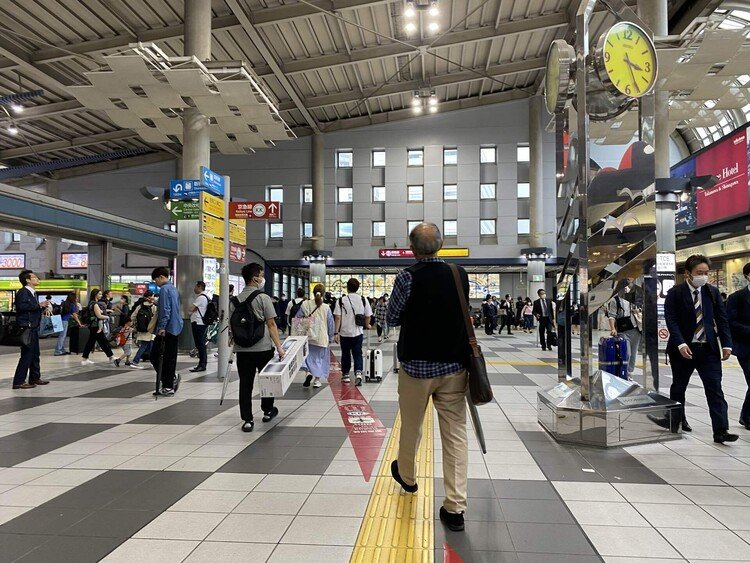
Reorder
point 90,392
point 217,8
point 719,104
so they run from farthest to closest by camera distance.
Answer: point 217,8
point 719,104
point 90,392

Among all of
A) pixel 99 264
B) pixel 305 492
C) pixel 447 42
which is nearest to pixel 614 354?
pixel 305 492

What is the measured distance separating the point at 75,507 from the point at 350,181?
24813 mm

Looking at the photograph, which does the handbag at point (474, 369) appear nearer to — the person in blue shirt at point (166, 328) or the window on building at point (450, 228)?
the person in blue shirt at point (166, 328)

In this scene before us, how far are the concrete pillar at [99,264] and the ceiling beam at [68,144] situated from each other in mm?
6479

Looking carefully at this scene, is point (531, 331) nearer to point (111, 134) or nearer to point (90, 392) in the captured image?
point (90, 392)

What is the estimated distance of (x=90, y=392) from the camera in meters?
7.00

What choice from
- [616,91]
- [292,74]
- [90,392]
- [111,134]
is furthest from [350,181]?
[616,91]

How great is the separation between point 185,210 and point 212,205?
103 inches

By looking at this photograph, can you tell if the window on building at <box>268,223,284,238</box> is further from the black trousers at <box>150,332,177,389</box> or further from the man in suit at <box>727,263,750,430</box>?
the man in suit at <box>727,263,750,430</box>

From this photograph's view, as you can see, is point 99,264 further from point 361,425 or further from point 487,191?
point 487,191

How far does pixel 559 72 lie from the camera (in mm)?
4668

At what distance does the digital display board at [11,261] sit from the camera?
3030cm

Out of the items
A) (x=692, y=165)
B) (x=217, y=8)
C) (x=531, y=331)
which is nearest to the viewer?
(x=217, y=8)

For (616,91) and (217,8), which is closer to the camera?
(616,91)
